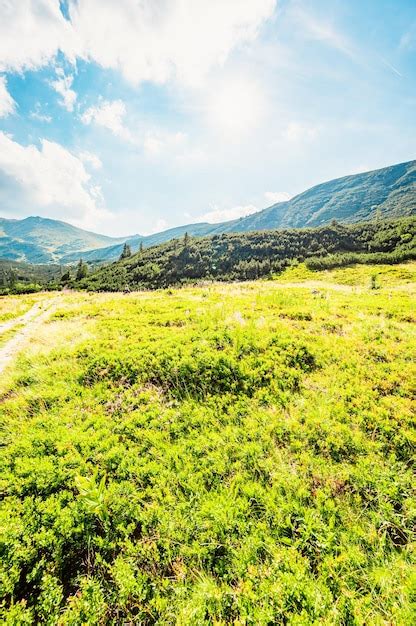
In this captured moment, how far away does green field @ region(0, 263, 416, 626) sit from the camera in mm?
4320

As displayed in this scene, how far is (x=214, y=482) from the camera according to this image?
20.1 feet

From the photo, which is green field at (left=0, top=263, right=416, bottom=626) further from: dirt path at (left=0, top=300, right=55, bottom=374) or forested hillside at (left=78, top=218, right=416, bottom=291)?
forested hillside at (left=78, top=218, right=416, bottom=291)

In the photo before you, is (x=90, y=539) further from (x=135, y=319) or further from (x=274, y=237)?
(x=274, y=237)

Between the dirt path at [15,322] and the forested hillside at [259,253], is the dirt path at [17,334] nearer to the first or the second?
the dirt path at [15,322]

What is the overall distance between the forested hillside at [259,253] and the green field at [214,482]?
75944mm

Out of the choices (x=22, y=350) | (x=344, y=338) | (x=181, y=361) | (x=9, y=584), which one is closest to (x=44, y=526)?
(x=9, y=584)

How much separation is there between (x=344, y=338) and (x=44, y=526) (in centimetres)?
1097

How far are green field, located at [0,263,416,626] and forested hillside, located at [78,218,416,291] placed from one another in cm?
7594

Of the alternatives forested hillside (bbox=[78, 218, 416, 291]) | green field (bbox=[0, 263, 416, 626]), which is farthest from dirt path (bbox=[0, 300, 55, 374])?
forested hillside (bbox=[78, 218, 416, 291])

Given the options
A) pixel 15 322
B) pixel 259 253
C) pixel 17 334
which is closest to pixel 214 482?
pixel 17 334

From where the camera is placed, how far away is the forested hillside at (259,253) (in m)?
87.7

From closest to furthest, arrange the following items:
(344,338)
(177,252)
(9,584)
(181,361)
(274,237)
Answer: (9,584) < (181,361) < (344,338) < (274,237) < (177,252)

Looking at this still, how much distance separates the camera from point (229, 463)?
6.50m

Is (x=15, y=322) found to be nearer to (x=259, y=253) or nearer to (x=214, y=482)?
(x=214, y=482)
